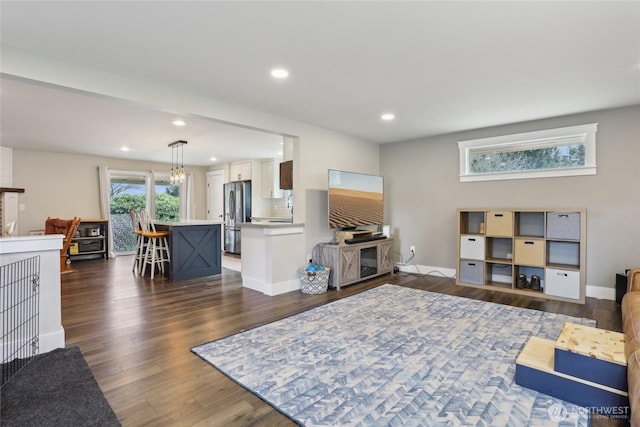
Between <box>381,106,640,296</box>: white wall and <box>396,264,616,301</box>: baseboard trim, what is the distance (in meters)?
0.06

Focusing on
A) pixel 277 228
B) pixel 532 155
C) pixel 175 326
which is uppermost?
pixel 532 155

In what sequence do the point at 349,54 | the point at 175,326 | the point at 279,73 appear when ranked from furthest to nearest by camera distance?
1. the point at 175,326
2. the point at 279,73
3. the point at 349,54

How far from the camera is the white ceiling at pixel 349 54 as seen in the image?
195cm

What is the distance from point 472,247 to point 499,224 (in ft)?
1.56

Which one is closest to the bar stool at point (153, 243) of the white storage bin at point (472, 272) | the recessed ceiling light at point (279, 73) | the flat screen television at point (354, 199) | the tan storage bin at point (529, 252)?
the flat screen television at point (354, 199)

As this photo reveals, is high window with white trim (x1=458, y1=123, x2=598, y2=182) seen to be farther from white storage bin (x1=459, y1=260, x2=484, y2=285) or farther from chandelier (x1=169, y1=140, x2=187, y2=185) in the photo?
chandelier (x1=169, y1=140, x2=187, y2=185)

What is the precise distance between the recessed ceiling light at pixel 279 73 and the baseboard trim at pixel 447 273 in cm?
392

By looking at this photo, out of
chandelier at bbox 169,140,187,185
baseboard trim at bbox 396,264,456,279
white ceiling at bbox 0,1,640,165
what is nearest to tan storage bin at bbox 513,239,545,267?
baseboard trim at bbox 396,264,456,279

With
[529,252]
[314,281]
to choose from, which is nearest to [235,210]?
[314,281]

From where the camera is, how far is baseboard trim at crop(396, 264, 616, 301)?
3.90 meters

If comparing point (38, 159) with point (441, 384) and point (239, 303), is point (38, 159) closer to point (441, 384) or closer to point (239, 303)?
point (239, 303)

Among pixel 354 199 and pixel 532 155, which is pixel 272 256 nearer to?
pixel 354 199

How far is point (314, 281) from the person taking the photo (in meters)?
4.18

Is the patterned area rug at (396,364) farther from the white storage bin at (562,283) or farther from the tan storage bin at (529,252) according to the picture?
the tan storage bin at (529,252)
